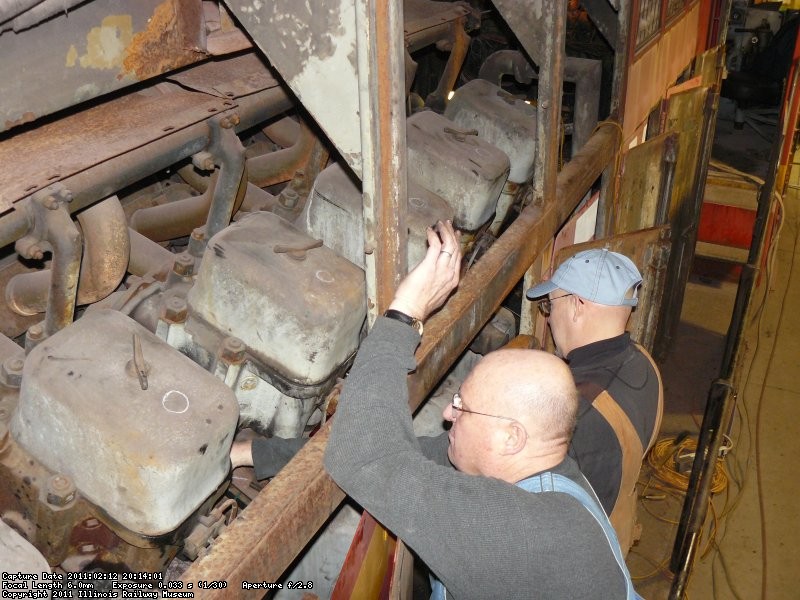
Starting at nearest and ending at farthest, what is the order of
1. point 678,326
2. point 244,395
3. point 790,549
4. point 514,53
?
point 244,395 < point 514,53 < point 790,549 < point 678,326

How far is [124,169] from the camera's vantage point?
214cm

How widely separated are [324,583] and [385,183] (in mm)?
1431

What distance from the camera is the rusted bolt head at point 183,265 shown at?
2.38 metres

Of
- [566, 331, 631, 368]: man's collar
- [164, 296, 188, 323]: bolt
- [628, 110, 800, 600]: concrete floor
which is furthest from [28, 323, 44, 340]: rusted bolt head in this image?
[628, 110, 800, 600]: concrete floor

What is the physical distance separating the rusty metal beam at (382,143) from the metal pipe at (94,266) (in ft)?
2.91

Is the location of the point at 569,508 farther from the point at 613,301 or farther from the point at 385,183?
the point at 613,301

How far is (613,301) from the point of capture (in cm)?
277

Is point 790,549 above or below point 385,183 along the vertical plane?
below

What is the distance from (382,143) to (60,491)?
44.8 inches

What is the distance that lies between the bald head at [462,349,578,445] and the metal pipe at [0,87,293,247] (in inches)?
46.2

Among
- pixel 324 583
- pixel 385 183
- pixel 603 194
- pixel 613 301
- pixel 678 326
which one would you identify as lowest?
pixel 678 326

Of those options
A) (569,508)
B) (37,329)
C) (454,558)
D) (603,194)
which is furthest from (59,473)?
(603,194)

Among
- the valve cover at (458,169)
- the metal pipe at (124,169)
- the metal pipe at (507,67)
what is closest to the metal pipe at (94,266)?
the metal pipe at (124,169)

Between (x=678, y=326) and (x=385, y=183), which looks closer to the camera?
(x=385, y=183)
